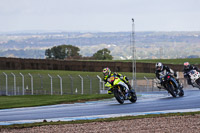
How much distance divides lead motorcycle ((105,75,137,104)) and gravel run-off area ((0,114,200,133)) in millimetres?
6311

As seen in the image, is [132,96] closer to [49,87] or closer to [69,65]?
[49,87]

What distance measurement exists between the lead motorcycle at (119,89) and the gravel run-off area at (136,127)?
6.31 metres

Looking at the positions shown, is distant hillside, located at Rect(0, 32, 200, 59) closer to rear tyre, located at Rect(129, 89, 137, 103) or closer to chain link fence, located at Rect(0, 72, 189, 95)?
chain link fence, located at Rect(0, 72, 189, 95)

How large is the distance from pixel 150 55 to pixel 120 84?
75870 millimetres

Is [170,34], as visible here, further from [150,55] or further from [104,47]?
[150,55]

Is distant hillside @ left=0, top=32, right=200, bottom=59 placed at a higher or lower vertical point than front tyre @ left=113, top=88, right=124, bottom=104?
higher

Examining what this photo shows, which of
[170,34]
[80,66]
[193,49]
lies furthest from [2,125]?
[170,34]

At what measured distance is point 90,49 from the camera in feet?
415

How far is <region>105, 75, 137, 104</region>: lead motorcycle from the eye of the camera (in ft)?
70.0

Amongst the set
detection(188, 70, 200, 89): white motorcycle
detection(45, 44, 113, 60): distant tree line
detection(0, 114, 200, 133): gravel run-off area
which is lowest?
detection(0, 114, 200, 133): gravel run-off area

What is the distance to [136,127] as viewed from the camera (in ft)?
43.3

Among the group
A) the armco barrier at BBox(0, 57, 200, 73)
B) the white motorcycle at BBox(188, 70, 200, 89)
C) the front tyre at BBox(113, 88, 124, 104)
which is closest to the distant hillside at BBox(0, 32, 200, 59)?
the armco barrier at BBox(0, 57, 200, 73)

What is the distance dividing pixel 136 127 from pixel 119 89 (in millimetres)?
8574

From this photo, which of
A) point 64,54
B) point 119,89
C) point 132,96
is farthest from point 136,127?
point 64,54
